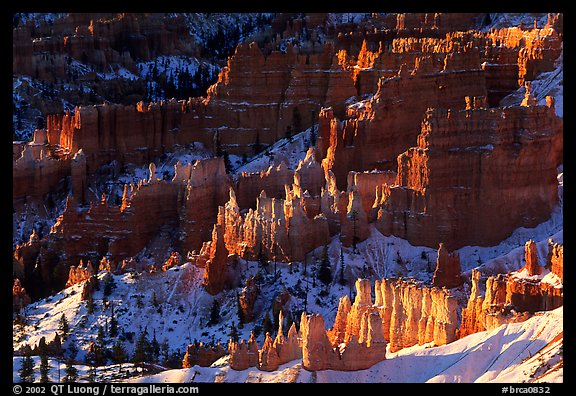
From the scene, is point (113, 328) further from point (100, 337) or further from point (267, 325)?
point (267, 325)

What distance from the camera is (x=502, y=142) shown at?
100750 millimetres

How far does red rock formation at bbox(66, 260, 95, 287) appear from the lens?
103875 millimetres

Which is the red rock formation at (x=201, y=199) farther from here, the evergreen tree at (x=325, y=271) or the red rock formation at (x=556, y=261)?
the red rock formation at (x=556, y=261)

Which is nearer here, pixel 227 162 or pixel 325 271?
pixel 325 271

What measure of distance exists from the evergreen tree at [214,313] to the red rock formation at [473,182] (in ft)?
28.4

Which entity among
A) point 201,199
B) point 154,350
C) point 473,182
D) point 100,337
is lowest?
point 154,350

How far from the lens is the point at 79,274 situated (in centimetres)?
10488

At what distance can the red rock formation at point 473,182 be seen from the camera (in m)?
100

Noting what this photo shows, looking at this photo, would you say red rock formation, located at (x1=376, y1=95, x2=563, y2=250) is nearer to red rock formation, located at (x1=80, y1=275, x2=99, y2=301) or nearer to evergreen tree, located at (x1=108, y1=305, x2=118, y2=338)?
evergreen tree, located at (x1=108, y1=305, x2=118, y2=338)

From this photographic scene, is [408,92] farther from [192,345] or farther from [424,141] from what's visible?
[192,345]

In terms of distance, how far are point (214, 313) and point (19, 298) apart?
11.3 m

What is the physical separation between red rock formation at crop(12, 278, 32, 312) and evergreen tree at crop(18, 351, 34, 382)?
→ 12.6 meters

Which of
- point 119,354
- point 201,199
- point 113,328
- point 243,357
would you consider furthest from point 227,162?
point 243,357

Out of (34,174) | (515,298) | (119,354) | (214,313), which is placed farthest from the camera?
(34,174)
